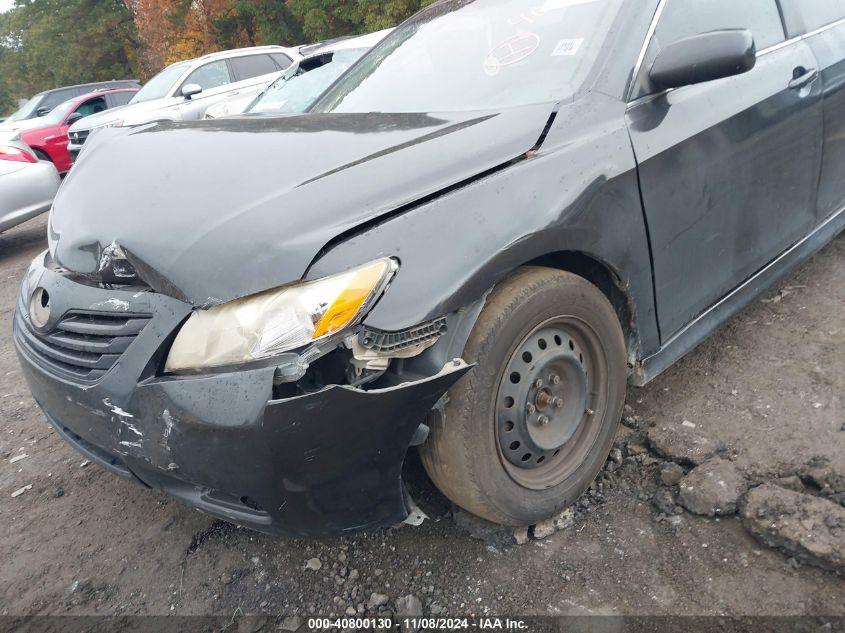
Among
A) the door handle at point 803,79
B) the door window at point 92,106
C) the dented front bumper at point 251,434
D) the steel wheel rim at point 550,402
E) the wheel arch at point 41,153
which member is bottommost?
the steel wheel rim at point 550,402

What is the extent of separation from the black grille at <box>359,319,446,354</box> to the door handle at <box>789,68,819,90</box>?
199cm

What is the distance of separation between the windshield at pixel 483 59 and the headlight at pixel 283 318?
967mm

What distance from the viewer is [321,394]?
4.81 feet

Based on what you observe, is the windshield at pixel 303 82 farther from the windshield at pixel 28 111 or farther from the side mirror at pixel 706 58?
the windshield at pixel 28 111

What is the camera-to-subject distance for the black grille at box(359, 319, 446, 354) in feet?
5.06

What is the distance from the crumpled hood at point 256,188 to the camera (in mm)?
1598

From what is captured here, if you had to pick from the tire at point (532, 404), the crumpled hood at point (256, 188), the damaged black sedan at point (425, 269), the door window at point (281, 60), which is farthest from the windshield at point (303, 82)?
the door window at point (281, 60)

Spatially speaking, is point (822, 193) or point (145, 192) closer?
point (145, 192)

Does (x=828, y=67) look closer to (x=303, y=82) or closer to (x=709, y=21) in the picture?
(x=709, y=21)

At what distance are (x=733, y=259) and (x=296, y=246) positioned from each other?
1.77 m

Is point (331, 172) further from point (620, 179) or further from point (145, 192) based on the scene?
point (620, 179)

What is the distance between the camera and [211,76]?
376 inches

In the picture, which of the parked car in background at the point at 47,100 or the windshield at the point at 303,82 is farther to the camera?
the parked car in background at the point at 47,100

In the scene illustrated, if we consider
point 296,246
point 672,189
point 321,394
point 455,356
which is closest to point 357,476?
point 321,394
